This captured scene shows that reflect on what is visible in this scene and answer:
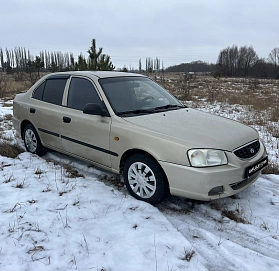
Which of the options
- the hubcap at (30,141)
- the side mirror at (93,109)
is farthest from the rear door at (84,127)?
the hubcap at (30,141)

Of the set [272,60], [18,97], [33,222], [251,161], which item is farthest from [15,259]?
[272,60]

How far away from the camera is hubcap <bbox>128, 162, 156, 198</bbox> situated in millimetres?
3233

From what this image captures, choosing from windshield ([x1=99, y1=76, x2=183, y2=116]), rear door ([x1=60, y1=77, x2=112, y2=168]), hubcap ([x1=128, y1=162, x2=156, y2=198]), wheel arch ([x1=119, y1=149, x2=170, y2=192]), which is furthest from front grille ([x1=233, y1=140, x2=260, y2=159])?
rear door ([x1=60, y1=77, x2=112, y2=168])

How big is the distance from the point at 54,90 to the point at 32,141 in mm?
1165

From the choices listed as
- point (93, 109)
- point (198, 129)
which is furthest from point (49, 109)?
point (198, 129)

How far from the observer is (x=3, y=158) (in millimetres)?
4750

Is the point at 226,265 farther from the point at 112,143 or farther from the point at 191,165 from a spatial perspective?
the point at 112,143

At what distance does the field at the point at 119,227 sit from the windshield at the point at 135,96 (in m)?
1.11

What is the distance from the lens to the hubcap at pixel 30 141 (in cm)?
507

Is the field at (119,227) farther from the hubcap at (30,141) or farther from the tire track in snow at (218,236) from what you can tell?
the hubcap at (30,141)

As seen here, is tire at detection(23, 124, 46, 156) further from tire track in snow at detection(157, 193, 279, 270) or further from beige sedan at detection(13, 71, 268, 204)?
tire track in snow at detection(157, 193, 279, 270)

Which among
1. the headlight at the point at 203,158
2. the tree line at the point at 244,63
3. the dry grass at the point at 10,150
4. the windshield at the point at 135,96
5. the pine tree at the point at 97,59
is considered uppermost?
the tree line at the point at 244,63

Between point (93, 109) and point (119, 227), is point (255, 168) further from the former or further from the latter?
point (93, 109)

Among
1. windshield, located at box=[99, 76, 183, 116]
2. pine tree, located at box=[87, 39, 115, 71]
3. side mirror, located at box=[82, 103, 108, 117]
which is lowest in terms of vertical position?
side mirror, located at box=[82, 103, 108, 117]
